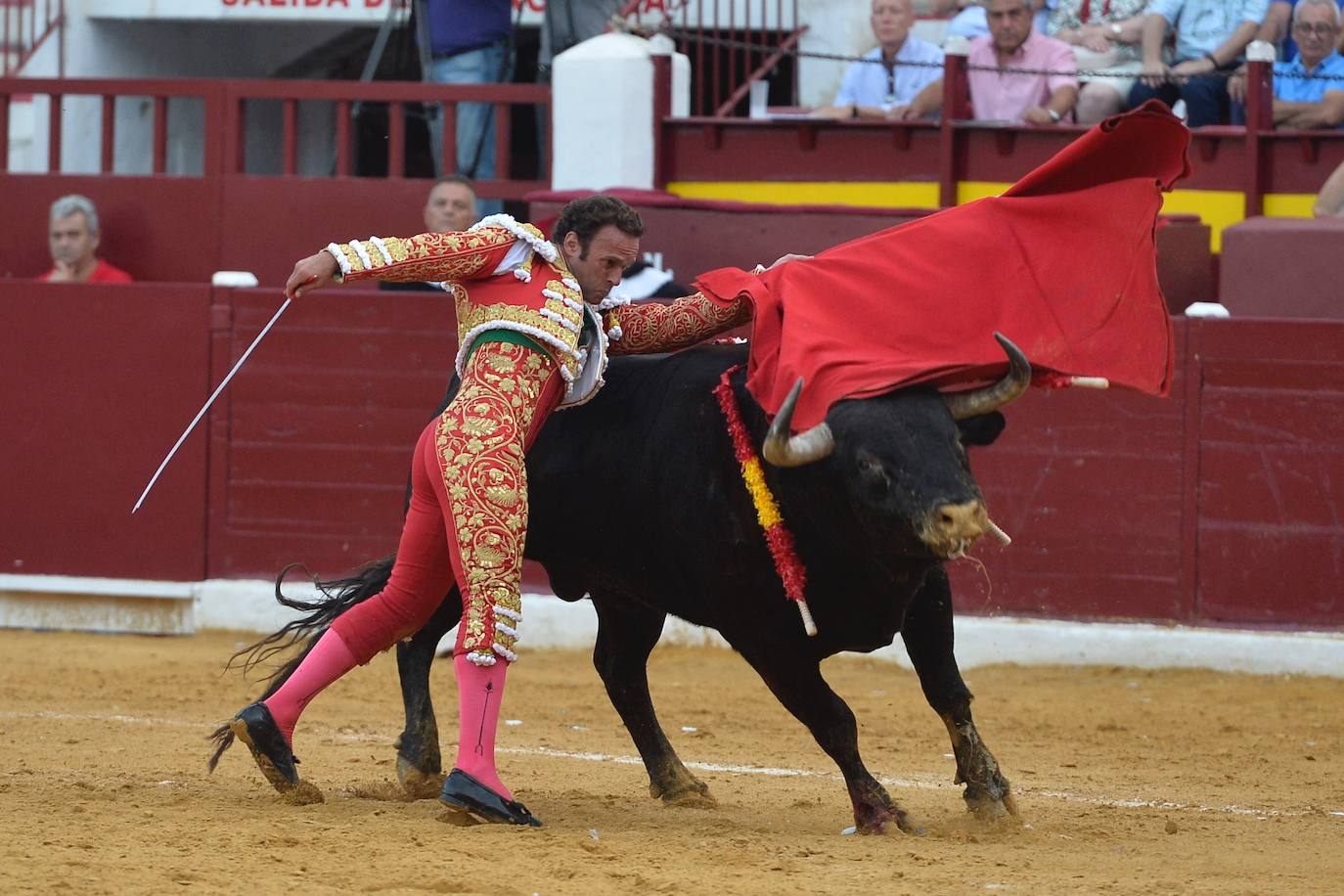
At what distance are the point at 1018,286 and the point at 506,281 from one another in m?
1.10

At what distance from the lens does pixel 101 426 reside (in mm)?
8148

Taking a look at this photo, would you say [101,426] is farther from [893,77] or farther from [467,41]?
[893,77]

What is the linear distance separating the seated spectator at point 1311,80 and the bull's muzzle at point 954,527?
449cm

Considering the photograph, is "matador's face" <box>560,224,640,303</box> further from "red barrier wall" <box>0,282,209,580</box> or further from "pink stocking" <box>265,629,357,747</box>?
"red barrier wall" <box>0,282,209,580</box>

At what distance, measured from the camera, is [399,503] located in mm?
7898

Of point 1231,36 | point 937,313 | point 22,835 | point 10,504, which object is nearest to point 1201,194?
point 1231,36

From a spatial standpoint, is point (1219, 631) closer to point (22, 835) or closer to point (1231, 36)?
point (1231, 36)

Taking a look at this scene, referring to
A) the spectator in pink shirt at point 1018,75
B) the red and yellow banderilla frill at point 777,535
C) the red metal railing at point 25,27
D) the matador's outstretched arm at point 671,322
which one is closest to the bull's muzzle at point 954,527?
the red and yellow banderilla frill at point 777,535

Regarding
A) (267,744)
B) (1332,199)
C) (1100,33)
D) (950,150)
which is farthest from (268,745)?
(1100,33)

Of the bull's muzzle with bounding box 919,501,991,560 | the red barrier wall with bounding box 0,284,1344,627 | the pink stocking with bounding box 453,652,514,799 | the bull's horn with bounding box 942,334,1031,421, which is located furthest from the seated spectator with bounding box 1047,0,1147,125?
the pink stocking with bounding box 453,652,514,799

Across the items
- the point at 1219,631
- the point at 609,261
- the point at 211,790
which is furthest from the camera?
the point at 1219,631

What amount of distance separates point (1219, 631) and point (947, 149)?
88.0 inches

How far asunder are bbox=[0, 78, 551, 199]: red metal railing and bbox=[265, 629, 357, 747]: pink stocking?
168 inches

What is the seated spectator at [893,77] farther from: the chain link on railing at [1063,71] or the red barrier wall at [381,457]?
the red barrier wall at [381,457]
